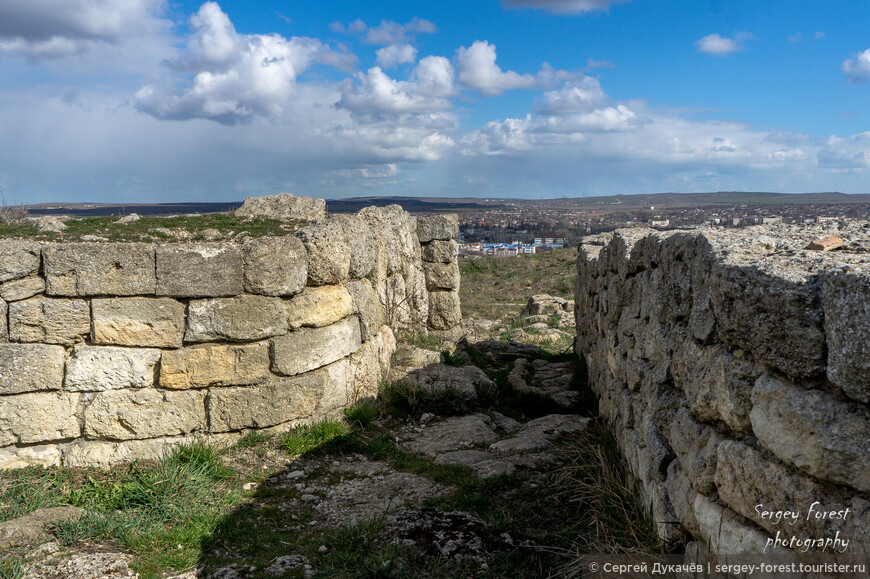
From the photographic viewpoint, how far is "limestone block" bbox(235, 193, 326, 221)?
7.57 meters

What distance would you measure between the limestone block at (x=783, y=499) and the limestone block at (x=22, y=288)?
4.93 meters

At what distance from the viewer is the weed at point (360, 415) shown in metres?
5.95

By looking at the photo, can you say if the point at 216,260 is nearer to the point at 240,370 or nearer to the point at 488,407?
the point at 240,370

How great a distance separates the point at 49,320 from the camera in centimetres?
493

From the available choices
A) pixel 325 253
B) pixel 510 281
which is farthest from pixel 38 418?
pixel 510 281

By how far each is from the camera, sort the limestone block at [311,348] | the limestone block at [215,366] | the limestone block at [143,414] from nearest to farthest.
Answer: the limestone block at [143,414]
the limestone block at [215,366]
the limestone block at [311,348]

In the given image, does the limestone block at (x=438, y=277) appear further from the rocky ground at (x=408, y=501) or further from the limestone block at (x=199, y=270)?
the limestone block at (x=199, y=270)

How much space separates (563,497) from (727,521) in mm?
1847

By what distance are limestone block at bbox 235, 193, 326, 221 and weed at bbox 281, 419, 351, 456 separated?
2.72 meters

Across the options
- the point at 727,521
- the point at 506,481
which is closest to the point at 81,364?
the point at 506,481

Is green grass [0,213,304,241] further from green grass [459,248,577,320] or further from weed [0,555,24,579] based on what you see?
green grass [459,248,577,320]

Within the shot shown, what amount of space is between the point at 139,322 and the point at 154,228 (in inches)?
57.1

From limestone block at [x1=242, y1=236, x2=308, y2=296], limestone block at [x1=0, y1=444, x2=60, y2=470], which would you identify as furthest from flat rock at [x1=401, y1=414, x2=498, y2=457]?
limestone block at [x1=0, y1=444, x2=60, y2=470]


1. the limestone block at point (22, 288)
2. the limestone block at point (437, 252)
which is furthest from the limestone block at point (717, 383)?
the limestone block at point (437, 252)
